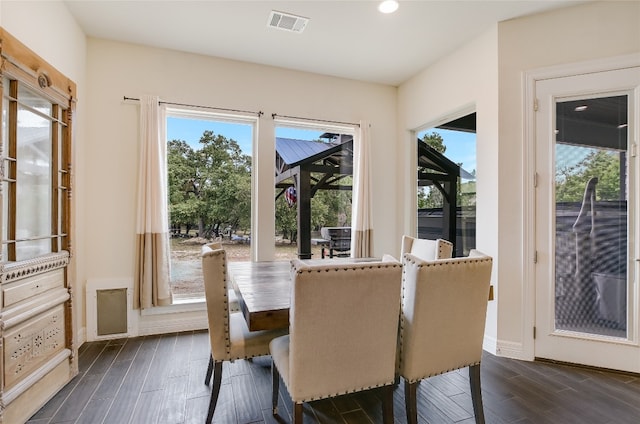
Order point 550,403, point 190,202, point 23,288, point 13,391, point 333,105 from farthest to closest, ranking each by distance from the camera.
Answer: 1. point 333,105
2. point 190,202
3. point 550,403
4. point 23,288
5. point 13,391

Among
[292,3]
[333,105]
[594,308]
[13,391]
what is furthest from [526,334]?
[13,391]

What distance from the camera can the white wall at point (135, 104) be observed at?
2963mm

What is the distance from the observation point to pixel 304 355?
140 centimetres

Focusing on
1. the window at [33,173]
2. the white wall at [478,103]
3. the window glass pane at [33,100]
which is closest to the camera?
the window at [33,173]

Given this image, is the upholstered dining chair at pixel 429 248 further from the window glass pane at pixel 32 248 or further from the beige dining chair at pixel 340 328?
the window glass pane at pixel 32 248

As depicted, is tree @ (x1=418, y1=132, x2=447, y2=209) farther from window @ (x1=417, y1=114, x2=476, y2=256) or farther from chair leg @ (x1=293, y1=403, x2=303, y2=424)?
chair leg @ (x1=293, y1=403, x2=303, y2=424)

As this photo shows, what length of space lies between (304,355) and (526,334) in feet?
7.11

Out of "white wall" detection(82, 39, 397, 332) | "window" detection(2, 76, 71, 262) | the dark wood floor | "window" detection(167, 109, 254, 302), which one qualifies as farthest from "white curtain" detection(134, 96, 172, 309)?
"window" detection(2, 76, 71, 262)

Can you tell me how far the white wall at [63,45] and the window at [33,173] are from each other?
14cm

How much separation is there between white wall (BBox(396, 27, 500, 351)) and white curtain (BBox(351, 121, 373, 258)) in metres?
0.65

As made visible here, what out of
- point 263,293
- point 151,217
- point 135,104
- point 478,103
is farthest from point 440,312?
point 135,104

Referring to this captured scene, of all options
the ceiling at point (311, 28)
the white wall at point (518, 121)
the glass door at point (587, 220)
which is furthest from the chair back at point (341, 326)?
the ceiling at point (311, 28)

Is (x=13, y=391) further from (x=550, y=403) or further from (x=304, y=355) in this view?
(x=550, y=403)

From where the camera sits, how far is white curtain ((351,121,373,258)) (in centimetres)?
374
